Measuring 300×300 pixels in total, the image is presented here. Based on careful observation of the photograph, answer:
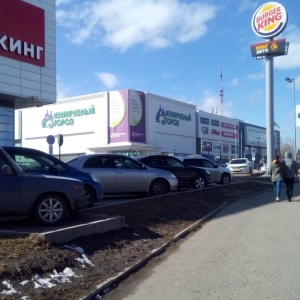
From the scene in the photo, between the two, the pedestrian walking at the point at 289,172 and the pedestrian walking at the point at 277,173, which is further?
the pedestrian walking at the point at 289,172

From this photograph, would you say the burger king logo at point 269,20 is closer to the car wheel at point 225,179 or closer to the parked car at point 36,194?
the car wheel at point 225,179

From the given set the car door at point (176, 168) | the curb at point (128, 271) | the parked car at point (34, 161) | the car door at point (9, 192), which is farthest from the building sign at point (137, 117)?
the car door at point (9, 192)

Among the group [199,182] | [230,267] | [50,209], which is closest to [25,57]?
[199,182]

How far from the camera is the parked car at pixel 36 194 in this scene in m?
7.55

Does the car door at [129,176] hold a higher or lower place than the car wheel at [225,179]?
higher

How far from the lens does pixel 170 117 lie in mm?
66625

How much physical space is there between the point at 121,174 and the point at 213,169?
890 cm

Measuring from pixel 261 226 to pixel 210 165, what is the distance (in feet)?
37.2

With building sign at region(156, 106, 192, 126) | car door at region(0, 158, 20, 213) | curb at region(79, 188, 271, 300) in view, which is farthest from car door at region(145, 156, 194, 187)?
building sign at region(156, 106, 192, 126)

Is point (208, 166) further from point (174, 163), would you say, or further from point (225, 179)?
point (174, 163)

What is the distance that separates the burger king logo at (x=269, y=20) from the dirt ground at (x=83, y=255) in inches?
1233

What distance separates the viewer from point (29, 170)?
9.41 meters

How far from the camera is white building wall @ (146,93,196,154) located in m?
62.0

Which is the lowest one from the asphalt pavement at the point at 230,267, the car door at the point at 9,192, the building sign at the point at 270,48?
the asphalt pavement at the point at 230,267
